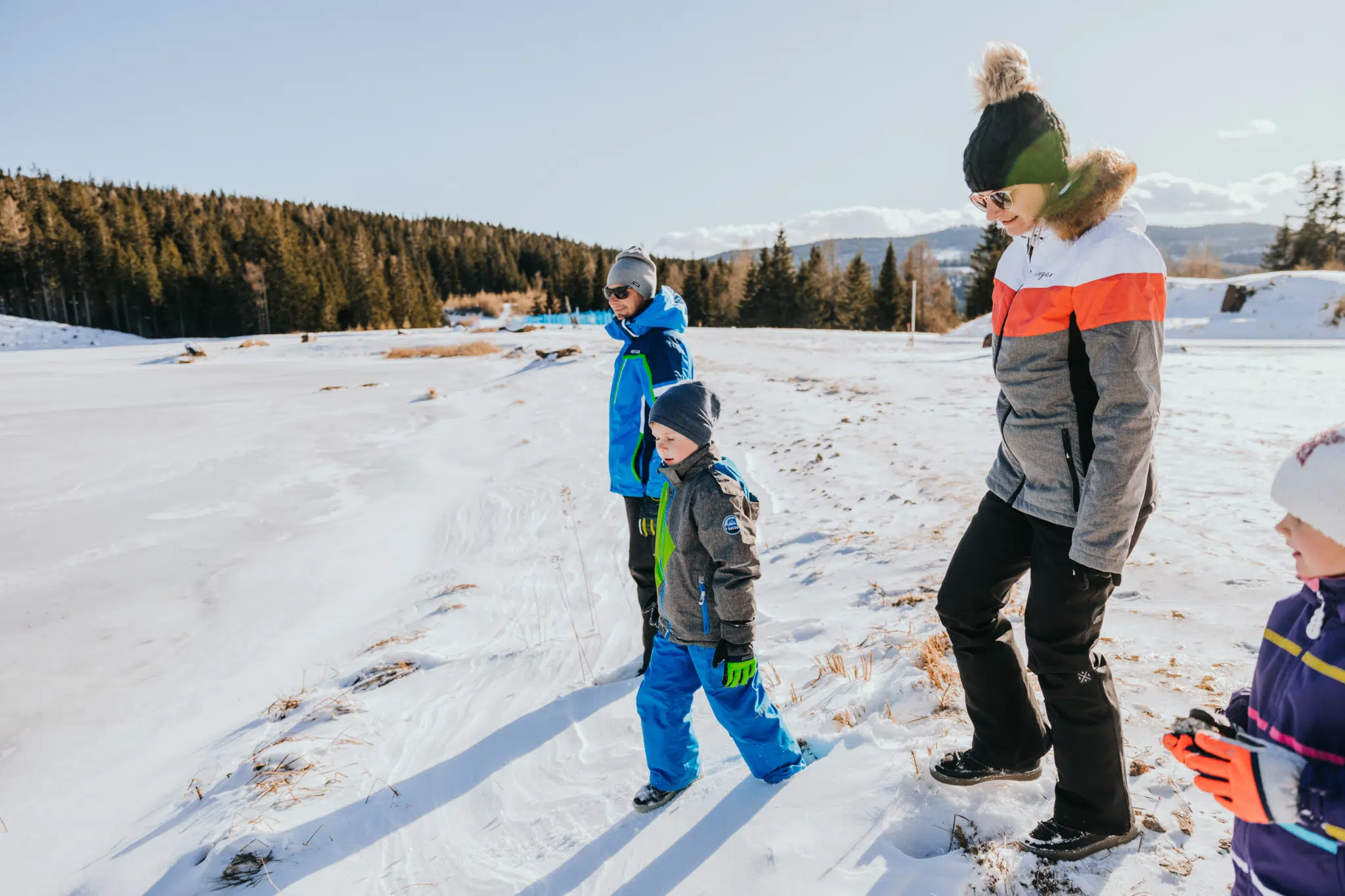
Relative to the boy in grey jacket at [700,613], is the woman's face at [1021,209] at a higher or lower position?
higher

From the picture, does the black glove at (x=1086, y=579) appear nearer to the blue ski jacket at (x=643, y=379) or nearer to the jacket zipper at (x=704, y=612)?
the jacket zipper at (x=704, y=612)

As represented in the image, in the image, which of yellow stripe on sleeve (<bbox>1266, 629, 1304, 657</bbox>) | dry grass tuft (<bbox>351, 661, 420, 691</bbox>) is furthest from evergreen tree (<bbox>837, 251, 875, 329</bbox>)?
yellow stripe on sleeve (<bbox>1266, 629, 1304, 657</bbox>)

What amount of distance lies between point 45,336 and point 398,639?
182 feet

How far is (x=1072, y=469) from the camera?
1.86 m

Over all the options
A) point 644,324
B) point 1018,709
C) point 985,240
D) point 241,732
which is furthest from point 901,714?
point 985,240

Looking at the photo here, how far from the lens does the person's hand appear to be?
238cm

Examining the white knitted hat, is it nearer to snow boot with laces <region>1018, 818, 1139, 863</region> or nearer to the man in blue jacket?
snow boot with laces <region>1018, 818, 1139, 863</region>

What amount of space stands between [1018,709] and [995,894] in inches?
22.4

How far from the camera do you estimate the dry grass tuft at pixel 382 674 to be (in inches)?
164

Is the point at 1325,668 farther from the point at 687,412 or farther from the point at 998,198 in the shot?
the point at 687,412

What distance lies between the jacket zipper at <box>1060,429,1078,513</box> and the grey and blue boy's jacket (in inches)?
37.3

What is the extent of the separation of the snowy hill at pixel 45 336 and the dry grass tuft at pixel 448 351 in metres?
30.2

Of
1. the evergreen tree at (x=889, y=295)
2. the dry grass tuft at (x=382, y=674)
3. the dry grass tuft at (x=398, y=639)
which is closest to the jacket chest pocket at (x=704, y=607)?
the dry grass tuft at (x=382, y=674)

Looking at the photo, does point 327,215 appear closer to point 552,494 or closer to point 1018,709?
point 552,494
